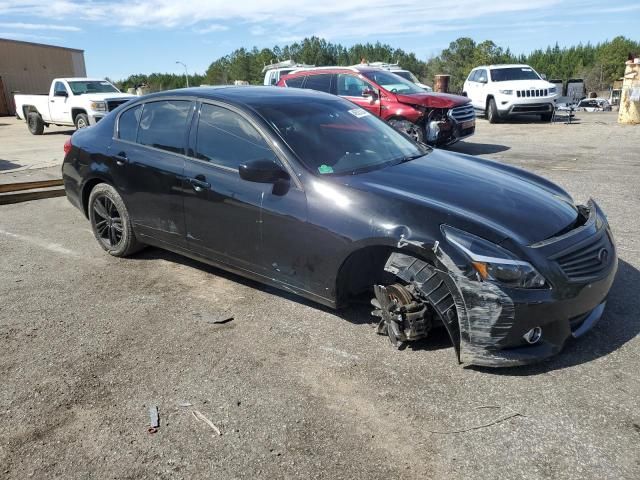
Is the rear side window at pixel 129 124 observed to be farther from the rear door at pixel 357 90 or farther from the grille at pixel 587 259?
the rear door at pixel 357 90

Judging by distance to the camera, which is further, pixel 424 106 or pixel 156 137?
pixel 424 106

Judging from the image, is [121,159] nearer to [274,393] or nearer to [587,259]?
[274,393]

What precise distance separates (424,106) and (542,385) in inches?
311

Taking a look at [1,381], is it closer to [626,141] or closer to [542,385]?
[542,385]

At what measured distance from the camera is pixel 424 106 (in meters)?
9.88

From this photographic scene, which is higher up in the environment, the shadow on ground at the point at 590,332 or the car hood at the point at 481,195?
the car hood at the point at 481,195

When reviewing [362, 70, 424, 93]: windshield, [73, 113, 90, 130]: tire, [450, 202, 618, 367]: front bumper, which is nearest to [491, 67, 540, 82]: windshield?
[362, 70, 424, 93]: windshield

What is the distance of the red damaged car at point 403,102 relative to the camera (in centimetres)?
984

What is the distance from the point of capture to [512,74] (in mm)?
15953

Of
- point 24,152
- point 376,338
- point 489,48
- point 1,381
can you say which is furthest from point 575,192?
point 489,48

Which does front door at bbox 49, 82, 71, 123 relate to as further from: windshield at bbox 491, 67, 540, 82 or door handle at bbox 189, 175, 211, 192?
door handle at bbox 189, 175, 211, 192

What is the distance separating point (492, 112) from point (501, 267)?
14612mm

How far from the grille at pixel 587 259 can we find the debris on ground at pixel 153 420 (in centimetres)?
230

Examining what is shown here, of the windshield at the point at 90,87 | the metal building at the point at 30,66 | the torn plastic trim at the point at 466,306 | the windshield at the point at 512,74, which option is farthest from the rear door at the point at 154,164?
the metal building at the point at 30,66
